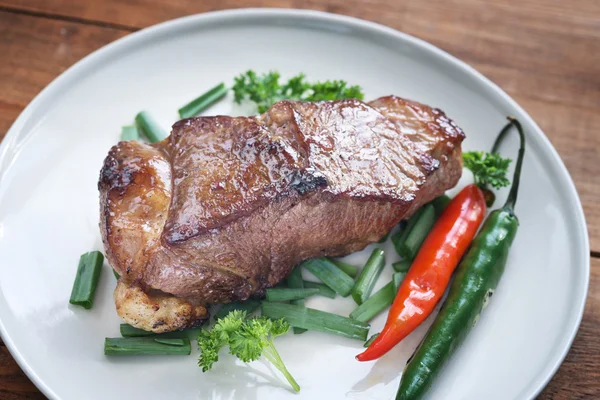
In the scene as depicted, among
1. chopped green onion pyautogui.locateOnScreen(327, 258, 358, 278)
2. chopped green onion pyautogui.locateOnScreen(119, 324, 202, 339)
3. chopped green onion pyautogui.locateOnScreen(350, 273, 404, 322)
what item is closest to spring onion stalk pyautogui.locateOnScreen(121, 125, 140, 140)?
chopped green onion pyautogui.locateOnScreen(119, 324, 202, 339)

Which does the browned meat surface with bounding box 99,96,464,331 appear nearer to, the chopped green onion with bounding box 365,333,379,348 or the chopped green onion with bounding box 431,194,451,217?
the chopped green onion with bounding box 431,194,451,217

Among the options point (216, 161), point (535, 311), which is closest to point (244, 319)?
point (216, 161)

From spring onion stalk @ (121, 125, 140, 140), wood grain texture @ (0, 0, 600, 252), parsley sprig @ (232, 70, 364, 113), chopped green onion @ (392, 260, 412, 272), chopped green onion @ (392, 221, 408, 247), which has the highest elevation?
wood grain texture @ (0, 0, 600, 252)

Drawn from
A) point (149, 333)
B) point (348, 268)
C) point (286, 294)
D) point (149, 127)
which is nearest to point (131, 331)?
point (149, 333)

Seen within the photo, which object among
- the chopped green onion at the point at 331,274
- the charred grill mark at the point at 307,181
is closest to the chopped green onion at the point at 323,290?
the chopped green onion at the point at 331,274

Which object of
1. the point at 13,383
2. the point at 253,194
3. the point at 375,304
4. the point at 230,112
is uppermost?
the point at 230,112

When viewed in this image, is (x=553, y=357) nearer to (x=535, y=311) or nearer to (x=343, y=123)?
(x=535, y=311)

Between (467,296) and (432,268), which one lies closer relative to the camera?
(467,296)

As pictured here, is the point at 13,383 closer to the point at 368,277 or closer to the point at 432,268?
the point at 368,277

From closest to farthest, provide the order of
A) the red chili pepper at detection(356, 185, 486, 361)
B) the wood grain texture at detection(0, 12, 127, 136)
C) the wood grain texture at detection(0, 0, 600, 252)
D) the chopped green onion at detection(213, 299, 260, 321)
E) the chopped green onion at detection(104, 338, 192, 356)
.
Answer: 1. the chopped green onion at detection(104, 338, 192, 356)
2. the red chili pepper at detection(356, 185, 486, 361)
3. the chopped green onion at detection(213, 299, 260, 321)
4. the wood grain texture at detection(0, 12, 127, 136)
5. the wood grain texture at detection(0, 0, 600, 252)
